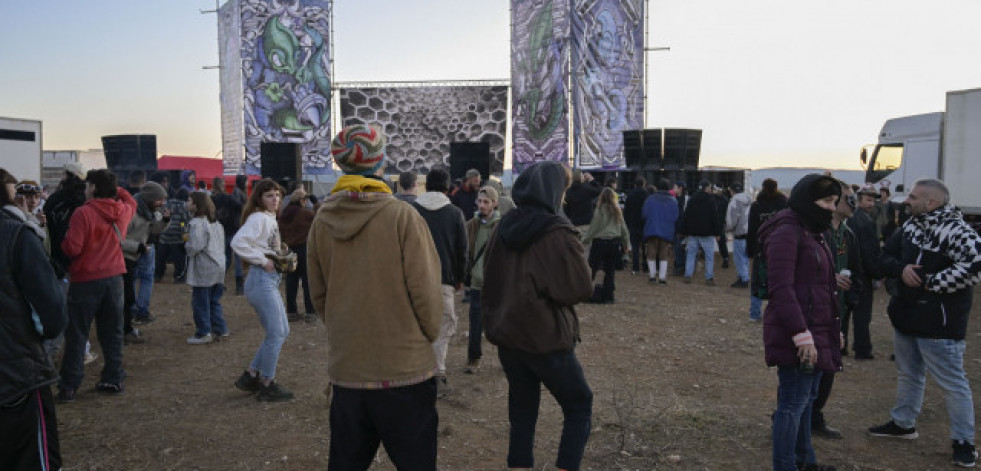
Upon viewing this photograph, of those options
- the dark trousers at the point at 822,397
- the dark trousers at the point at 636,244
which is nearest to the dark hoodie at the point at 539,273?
the dark trousers at the point at 822,397

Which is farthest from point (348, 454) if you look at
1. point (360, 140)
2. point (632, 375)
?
point (632, 375)

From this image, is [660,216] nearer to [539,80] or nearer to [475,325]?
[475,325]

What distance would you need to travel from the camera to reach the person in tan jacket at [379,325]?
8.45 ft

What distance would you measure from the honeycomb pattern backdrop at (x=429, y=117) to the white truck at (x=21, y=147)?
12.2 meters

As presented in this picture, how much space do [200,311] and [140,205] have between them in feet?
4.35

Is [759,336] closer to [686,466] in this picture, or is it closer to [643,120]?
[686,466]

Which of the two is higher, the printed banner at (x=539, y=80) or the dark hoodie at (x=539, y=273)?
the printed banner at (x=539, y=80)

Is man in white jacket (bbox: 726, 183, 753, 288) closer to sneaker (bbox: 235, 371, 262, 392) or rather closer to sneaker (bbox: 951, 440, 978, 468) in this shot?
sneaker (bbox: 951, 440, 978, 468)

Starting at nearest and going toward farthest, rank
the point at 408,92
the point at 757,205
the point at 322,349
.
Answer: the point at 322,349 < the point at 757,205 < the point at 408,92

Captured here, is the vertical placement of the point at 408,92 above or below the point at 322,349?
above

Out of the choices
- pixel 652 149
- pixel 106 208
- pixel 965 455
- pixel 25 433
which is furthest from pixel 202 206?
pixel 652 149

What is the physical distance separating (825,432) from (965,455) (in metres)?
0.77

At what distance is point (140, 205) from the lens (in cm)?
742

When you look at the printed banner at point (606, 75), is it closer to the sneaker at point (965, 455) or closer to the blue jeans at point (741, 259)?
the blue jeans at point (741, 259)
